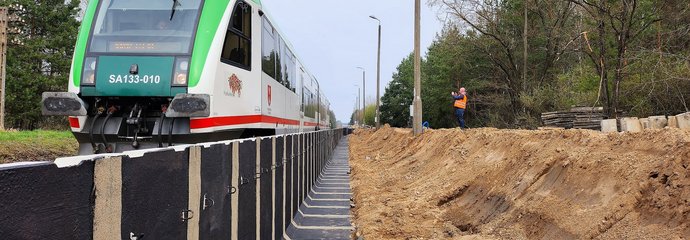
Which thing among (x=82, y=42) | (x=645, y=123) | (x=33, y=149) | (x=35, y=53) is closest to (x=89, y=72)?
(x=82, y=42)

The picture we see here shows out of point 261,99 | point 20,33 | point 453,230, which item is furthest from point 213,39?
point 20,33

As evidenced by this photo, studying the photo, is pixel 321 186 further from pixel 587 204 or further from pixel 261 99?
pixel 587 204

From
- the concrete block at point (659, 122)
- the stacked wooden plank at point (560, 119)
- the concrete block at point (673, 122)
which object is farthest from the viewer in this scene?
the stacked wooden plank at point (560, 119)

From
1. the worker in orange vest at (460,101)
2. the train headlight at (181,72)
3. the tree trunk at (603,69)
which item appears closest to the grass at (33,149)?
the train headlight at (181,72)

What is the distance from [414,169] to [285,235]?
8257 mm

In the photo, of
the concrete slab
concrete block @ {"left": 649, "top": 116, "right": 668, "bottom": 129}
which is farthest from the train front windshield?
concrete block @ {"left": 649, "top": 116, "right": 668, "bottom": 129}

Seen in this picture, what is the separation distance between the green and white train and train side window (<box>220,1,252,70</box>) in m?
0.02

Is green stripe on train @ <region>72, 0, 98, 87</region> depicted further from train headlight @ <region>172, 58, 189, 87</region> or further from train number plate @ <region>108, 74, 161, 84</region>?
train headlight @ <region>172, 58, 189, 87</region>

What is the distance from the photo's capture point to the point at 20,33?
35781 mm

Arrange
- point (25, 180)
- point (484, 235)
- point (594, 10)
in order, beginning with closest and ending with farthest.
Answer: point (25, 180) < point (484, 235) < point (594, 10)

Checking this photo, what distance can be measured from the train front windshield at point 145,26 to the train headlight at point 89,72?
0.60 feet

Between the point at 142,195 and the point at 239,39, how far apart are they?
7.26 meters

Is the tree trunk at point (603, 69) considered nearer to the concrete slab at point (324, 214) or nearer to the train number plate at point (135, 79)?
the concrete slab at point (324, 214)

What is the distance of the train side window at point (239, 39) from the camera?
8.97 meters
